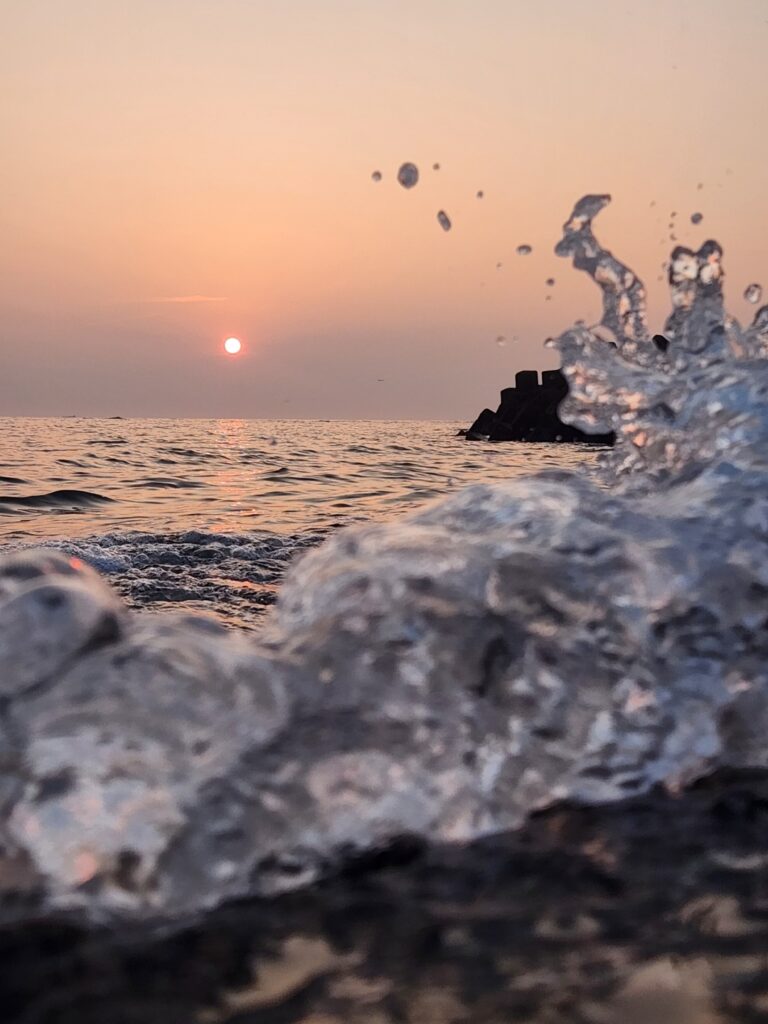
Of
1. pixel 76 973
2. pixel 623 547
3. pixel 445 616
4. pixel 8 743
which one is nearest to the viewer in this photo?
pixel 76 973

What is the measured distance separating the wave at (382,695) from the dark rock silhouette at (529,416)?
42439 millimetres

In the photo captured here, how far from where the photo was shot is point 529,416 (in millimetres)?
47312

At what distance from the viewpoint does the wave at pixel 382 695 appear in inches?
62.2

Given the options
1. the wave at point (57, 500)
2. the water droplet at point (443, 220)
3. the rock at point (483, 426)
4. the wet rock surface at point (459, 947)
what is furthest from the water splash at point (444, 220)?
the rock at point (483, 426)

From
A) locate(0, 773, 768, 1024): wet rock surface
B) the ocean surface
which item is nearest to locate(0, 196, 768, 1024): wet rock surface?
locate(0, 773, 768, 1024): wet rock surface

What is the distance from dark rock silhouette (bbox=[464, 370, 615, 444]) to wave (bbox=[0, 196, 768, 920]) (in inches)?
1671

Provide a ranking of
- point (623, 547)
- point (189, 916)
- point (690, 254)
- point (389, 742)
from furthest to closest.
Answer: point (690, 254), point (623, 547), point (389, 742), point (189, 916)

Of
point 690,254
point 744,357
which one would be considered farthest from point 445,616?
point 690,254

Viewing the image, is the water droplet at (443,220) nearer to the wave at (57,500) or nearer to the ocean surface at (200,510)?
the ocean surface at (200,510)

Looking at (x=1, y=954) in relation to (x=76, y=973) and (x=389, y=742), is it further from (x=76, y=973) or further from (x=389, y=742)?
(x=389, y=742)

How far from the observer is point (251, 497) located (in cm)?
941

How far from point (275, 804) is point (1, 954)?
51 cm

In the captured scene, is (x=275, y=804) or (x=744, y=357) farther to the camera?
(x=744, y=357)

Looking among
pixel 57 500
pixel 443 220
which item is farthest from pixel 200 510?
pixel 443 220
